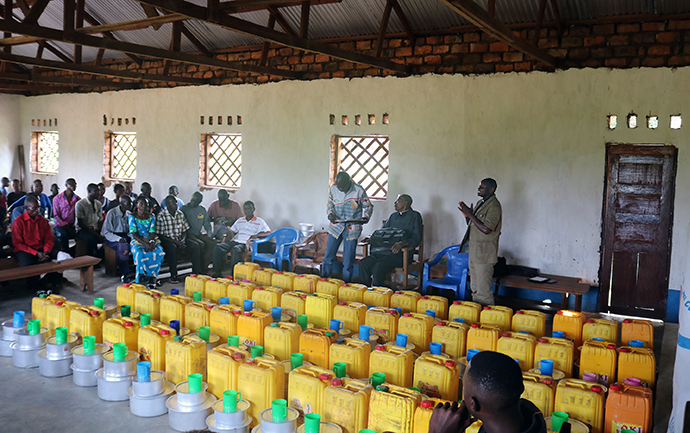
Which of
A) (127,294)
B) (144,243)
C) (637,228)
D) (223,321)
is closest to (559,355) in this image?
(223,321)

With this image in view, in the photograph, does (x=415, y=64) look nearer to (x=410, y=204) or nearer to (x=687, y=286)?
(x=410, y=204)

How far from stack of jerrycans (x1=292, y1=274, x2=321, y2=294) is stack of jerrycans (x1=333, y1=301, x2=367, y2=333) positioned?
80 centimetres

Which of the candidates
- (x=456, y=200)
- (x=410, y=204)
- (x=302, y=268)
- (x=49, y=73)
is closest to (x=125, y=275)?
(x=302, y=268)

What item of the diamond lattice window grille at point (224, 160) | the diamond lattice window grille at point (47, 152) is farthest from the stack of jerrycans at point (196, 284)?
the diamond lattice window grille at point (47, 152)

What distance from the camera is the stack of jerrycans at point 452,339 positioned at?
377cm

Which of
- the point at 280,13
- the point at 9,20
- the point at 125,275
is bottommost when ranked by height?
the point at 125,275

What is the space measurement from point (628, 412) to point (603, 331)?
3.98 feet

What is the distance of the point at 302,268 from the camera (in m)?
7.95

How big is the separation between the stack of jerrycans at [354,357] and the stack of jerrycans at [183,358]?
0.84 m

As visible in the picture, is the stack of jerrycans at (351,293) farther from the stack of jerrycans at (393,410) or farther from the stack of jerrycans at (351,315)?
the stack of jerrycans at (393,410)

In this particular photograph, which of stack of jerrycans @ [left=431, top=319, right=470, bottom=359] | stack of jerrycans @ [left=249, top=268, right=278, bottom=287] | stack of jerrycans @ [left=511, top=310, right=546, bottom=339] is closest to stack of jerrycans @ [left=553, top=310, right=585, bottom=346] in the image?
stack of jerrycans @ [left=511, top=310, right=546, bottom=339]

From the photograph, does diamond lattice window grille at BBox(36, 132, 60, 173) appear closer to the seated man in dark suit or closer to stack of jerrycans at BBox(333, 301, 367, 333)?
the seated man in dark suit

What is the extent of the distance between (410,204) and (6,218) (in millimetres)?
6397

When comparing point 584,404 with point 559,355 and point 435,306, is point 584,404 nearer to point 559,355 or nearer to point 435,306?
point 559,355
